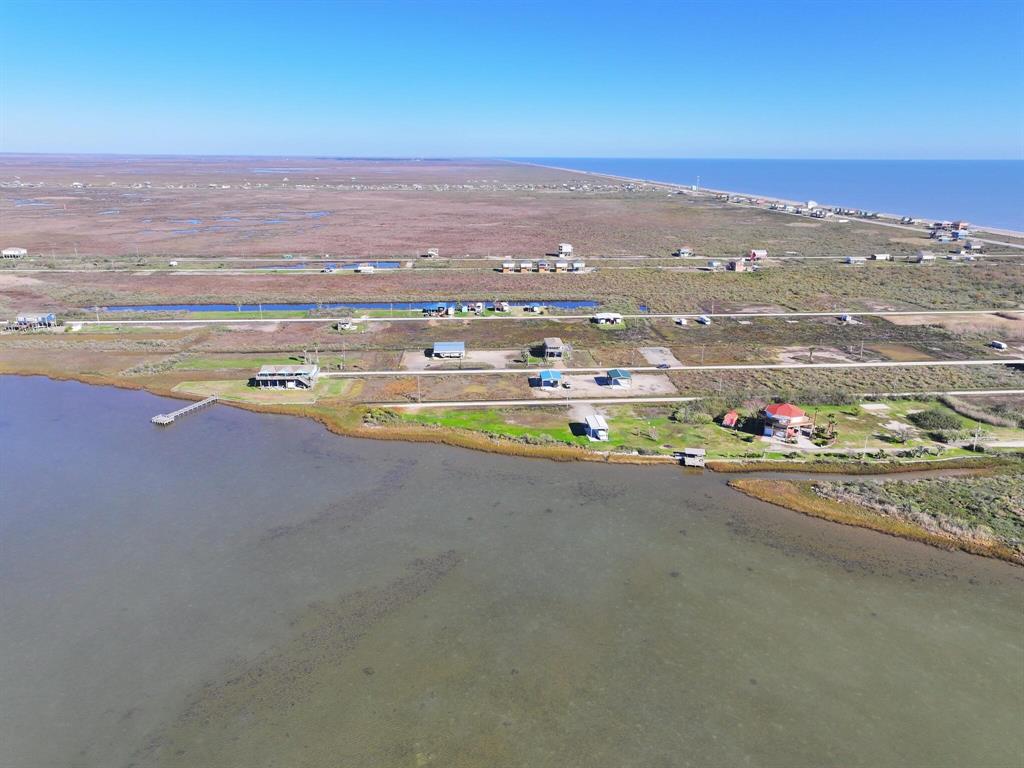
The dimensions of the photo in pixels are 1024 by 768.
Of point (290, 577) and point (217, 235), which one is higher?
point (217, 235)

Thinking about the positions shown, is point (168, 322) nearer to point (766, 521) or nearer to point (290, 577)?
point (290, 577)

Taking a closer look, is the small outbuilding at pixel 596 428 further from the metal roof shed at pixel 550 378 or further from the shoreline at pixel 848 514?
the shoreline at pixel 848 514

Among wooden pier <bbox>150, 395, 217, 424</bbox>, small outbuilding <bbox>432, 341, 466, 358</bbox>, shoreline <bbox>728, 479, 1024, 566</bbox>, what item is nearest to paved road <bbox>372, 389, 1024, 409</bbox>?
small outbuilding <bbox>432, 341, 466, 358</bbox>

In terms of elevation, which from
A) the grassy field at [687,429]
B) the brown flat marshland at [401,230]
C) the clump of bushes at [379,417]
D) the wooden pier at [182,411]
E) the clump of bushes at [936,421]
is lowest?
the wooden pier at [182,411]

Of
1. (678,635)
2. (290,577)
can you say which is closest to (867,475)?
(678,635)

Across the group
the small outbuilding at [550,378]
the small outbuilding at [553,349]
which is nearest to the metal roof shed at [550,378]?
the small outbuilding at [550,378]

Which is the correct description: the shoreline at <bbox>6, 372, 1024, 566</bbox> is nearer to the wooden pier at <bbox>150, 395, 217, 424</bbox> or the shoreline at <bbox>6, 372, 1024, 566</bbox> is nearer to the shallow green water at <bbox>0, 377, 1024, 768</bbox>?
the shallow green water at <bbox>0, 377, 1024, 768</bbox>
